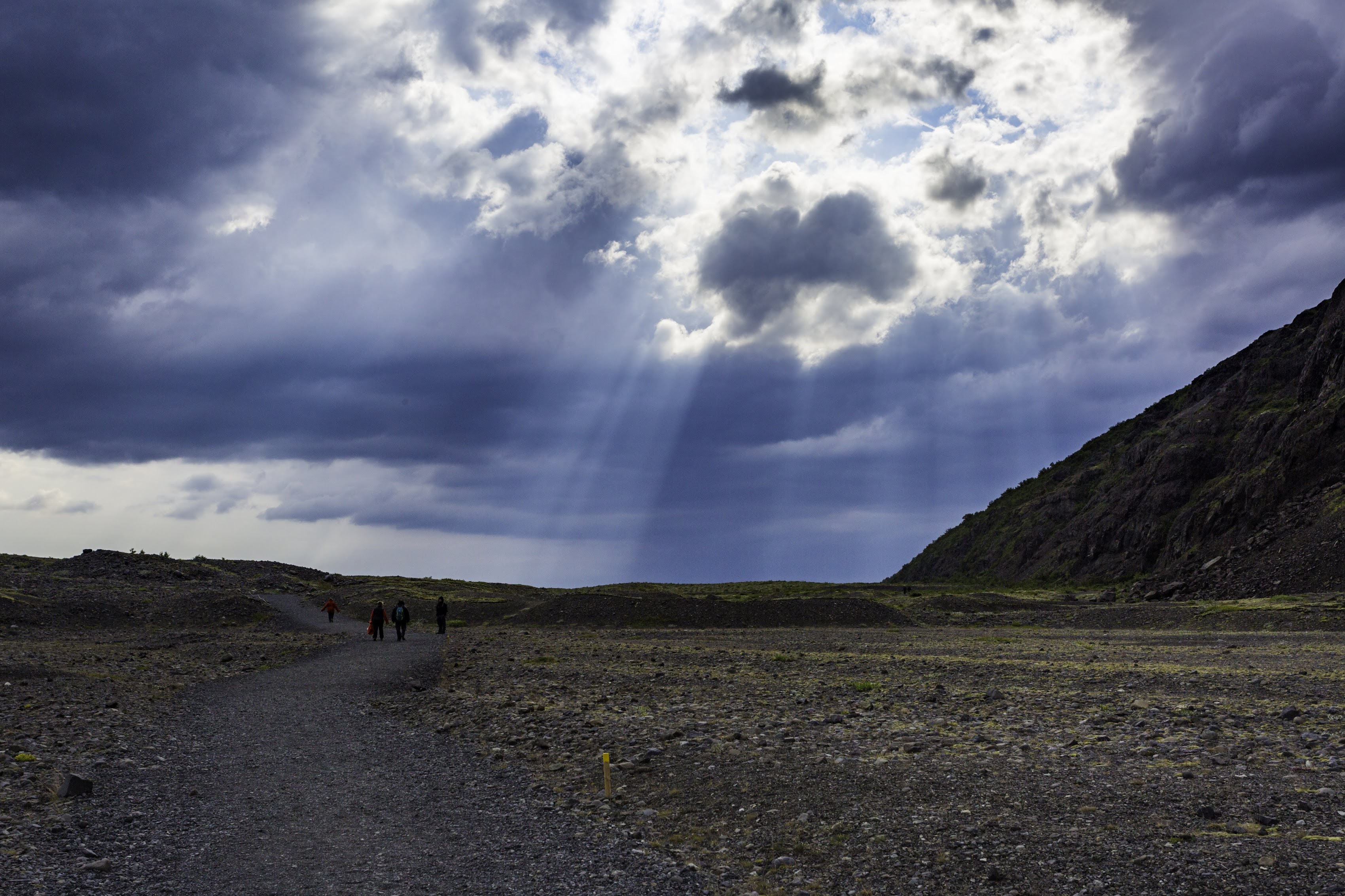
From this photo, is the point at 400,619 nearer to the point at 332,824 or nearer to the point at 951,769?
the point at 332,824

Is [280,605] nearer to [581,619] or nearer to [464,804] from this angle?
[581,619]

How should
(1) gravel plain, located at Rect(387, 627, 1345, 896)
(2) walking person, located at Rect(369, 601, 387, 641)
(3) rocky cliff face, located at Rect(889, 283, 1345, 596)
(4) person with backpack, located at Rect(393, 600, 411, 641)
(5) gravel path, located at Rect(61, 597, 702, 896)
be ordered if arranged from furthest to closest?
(3) rocky cliff face, located at Rect(889, 283, 1345, 596) < (2) walking person, located at Rect(369, 601, 387, 641) < (4) person with backpack, located at Rect(393, 600, 411, 641) < (5) gravel path, located at Rect(61, 597, 702, 896) < (1) gravel plain, located at Rect(387, 627, 1345, 896)

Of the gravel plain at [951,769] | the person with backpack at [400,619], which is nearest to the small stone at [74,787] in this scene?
the gravel plain at [951,769]

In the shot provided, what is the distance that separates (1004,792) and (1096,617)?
207ft

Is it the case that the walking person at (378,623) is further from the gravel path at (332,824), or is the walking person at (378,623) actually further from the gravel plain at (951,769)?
Result: the gravel path at (332,824)

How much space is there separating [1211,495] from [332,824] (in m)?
113

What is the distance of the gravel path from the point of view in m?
10.4

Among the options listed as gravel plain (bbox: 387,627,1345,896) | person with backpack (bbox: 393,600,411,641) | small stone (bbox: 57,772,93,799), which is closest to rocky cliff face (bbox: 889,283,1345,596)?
gravel plain (bbox: 387,627,1345,896)

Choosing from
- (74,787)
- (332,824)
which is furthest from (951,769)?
(74,787)

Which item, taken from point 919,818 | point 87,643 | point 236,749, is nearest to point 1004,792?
point 919,818

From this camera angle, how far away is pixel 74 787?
14.6m

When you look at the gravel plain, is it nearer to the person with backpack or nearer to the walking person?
the person with backpack

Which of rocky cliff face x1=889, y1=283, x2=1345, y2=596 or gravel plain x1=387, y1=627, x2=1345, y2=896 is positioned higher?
rocky cliff face x1=889, y1=283, x2=1345, y2=596

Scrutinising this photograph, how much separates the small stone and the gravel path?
0.40 m
